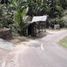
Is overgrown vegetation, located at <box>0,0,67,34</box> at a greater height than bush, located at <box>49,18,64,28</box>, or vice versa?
overgrown vegetation, located at <box>0,0,67,34</box>

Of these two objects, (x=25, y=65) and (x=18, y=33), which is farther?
(x=18, y=33)

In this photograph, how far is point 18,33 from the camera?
3638cm

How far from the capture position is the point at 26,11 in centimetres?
3606

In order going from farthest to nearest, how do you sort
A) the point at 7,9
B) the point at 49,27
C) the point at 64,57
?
the point at 49,27 → the point at 7,9 → the point at 64,57

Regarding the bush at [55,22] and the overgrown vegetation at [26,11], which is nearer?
the overgrown vegetation at [26,11]

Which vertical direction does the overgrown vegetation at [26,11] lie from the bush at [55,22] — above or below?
above

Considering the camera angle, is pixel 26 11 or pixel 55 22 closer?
pixel 26 11

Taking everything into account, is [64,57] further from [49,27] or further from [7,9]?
[49,27]

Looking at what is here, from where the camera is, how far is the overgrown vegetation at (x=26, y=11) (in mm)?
35875

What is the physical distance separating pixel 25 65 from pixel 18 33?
19.6 meters

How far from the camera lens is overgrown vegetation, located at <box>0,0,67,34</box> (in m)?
35.9

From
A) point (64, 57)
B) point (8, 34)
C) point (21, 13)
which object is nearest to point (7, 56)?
point (64, 57)

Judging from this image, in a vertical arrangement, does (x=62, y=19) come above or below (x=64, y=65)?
below

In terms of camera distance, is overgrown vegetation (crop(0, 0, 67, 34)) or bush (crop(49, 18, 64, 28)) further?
bush (crop(49, 18, 64, 28))
